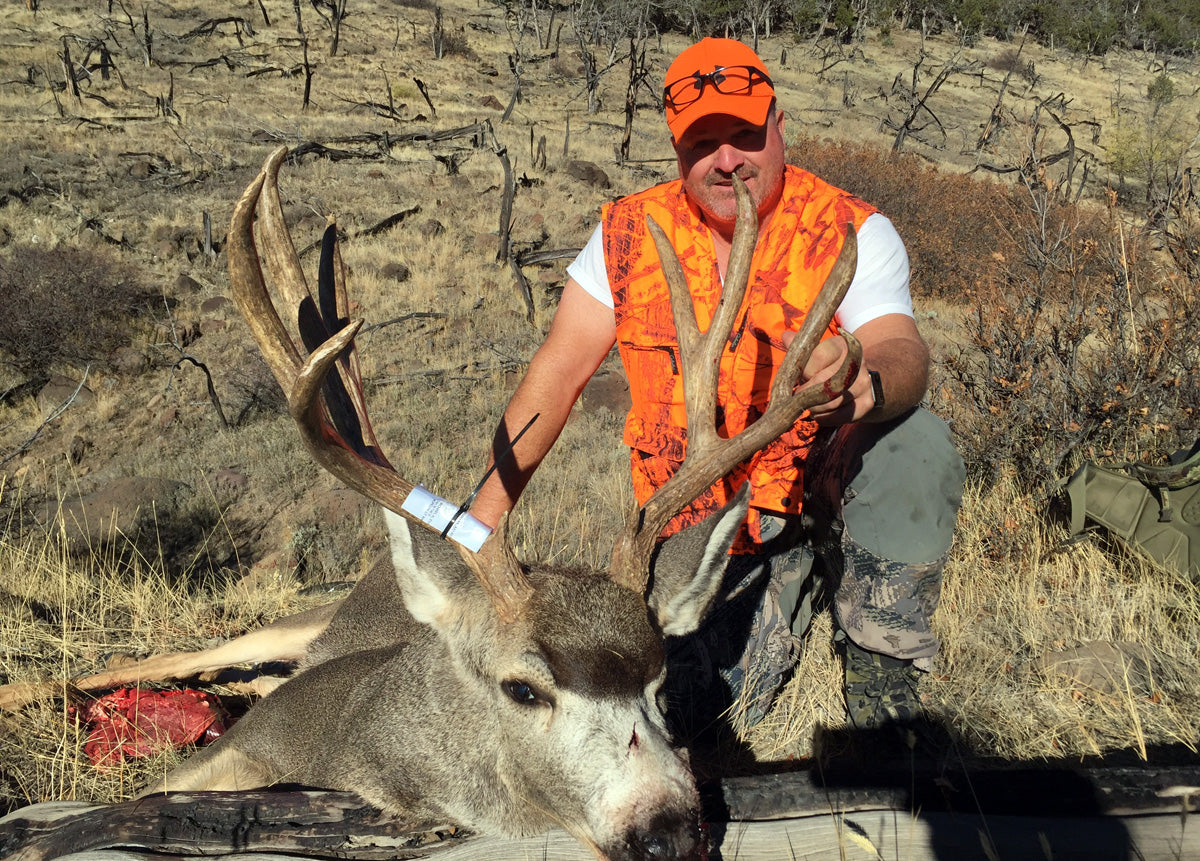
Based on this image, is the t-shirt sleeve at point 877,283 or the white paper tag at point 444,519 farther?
the t-shirt sleeve at point 877,283

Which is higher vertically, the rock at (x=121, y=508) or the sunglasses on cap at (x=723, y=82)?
the sunglasses on cap at (x=723, y=82)

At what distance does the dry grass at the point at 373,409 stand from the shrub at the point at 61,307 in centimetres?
32

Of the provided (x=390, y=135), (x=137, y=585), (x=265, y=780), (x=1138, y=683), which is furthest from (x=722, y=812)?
(x=390, y=135)

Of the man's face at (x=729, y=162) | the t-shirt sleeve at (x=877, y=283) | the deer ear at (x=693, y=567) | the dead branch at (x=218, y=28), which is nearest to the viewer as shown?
the deer ear at (x=693, y=567)

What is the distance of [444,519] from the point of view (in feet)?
8.08

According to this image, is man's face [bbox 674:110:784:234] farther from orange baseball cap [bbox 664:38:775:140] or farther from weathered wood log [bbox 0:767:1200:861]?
weathered wood log [bbox 0:767:1200:861]

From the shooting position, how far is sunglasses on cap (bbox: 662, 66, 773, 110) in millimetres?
3580

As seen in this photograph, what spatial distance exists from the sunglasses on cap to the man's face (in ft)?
0.34

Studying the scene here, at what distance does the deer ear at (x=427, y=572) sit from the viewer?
103 inches

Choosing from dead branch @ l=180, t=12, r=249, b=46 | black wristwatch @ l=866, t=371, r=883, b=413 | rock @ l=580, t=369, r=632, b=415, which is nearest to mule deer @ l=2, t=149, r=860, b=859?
black wristwatch @ l=866, t=371, r=883, b=413

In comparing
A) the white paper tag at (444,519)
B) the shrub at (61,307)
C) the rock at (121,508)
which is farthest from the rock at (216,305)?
the white paper tag at (444,519)

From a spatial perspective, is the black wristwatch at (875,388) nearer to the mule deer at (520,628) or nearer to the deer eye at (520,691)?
the mule deer at (520,628)

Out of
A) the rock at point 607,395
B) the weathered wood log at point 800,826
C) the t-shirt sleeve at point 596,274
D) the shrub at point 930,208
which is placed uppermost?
the t-shirt sleeve at point 596,274

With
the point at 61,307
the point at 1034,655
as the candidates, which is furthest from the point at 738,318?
the point at 61,307
